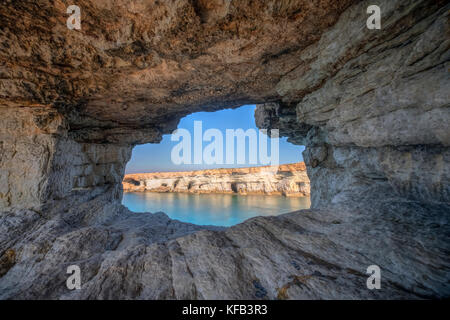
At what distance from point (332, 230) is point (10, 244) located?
5.96 m

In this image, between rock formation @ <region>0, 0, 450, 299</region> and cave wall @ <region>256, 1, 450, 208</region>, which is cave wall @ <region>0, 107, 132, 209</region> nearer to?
rock formation @ <region>0, 0, 450, 299</region>

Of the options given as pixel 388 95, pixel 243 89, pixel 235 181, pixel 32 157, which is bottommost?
pixel 235 181

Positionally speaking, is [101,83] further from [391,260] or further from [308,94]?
[391,260]

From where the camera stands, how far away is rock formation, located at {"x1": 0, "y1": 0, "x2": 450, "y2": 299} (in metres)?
1.94

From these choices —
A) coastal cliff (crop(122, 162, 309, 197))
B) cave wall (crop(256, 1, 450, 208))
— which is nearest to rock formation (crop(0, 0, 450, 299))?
cave wall (crop(256, 1, 450, 208))

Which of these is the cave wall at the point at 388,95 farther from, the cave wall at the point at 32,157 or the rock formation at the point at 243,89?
the cave wall at the point at 32,157

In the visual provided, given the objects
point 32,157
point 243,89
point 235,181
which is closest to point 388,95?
point 243,89

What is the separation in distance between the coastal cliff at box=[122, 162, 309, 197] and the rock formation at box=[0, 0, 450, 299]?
73.7ft

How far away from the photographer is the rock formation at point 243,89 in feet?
6.35

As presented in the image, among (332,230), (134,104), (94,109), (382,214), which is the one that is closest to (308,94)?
(382,214)

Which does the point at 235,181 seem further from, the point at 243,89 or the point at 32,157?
the point at 32,157

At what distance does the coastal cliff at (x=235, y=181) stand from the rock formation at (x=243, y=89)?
22449 millimetres

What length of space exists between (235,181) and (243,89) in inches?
998

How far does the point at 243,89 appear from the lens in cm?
487
